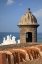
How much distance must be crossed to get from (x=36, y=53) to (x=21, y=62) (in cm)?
69

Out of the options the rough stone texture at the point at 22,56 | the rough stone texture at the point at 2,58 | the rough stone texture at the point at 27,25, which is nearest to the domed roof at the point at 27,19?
the rough stone texture at the point at 27,25

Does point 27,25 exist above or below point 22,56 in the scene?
above

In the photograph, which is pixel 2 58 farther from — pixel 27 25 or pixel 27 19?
pixel 27 19

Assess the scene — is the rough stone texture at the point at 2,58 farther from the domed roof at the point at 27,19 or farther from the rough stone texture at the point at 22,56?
the domed roof at the point at 27,19

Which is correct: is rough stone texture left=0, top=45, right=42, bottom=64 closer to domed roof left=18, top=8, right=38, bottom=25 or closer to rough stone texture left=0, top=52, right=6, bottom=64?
rough stone texture left=0, top=52, right=6, bottom=64

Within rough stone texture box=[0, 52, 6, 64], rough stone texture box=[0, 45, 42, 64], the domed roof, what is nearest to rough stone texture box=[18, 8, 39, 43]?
the domed roof

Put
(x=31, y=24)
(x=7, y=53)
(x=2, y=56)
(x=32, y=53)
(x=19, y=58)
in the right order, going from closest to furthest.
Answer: (x=2, y=56), (x=7, y=53), (x=19, y=58), (x=32, y=53), (x=31, y=24)

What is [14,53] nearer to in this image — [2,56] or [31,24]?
[2,56]

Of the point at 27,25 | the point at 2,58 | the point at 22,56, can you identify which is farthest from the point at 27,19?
the point at 2,58

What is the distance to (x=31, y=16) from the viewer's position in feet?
43.0

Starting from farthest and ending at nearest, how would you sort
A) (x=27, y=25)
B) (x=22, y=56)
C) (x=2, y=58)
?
(x=27, y=25) → (x=22, y=56) → (x=2, y=58)

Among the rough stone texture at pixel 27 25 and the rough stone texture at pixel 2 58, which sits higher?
the rough stone texture at pixel 27 25

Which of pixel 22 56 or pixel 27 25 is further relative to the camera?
pixel 27 25

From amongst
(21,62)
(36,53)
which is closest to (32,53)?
(36,53)
